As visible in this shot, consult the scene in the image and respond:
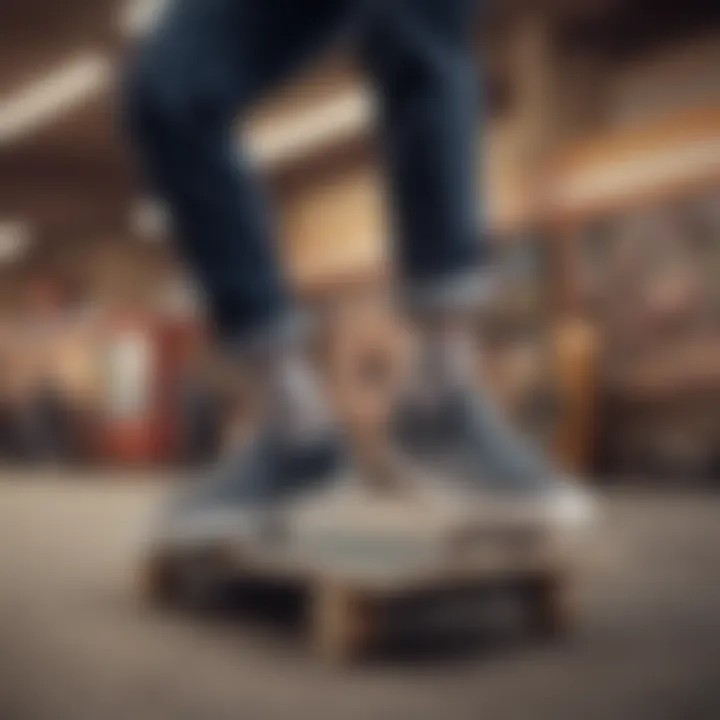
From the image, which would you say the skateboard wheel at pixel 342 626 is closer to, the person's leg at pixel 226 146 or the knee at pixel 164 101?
the person's leg at pixel 226 146

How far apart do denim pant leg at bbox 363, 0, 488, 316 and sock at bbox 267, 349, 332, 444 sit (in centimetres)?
8

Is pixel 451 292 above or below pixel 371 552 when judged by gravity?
above

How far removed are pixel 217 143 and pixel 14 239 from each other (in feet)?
0.40

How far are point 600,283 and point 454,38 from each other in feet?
0.53

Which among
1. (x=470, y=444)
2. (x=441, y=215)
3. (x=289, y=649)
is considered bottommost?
(x=289, y=649)

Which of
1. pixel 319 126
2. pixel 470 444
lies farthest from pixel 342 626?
pixel 319 126

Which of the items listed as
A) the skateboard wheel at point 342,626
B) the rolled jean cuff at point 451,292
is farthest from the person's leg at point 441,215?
the skateboard wheel at point 342,626

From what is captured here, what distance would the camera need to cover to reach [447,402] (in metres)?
0.59

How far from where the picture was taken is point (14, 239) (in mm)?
566

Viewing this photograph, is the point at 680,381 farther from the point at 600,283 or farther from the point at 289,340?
the point at 289,340

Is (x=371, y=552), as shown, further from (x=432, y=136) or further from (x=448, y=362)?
(x=432, y=136)

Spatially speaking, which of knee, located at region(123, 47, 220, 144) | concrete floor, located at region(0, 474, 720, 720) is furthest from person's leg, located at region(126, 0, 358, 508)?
concrete floor, located at region(0, 474, 720, 720)

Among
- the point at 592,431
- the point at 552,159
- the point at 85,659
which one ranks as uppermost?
the point at 552,159

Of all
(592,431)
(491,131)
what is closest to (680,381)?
(592,431)
